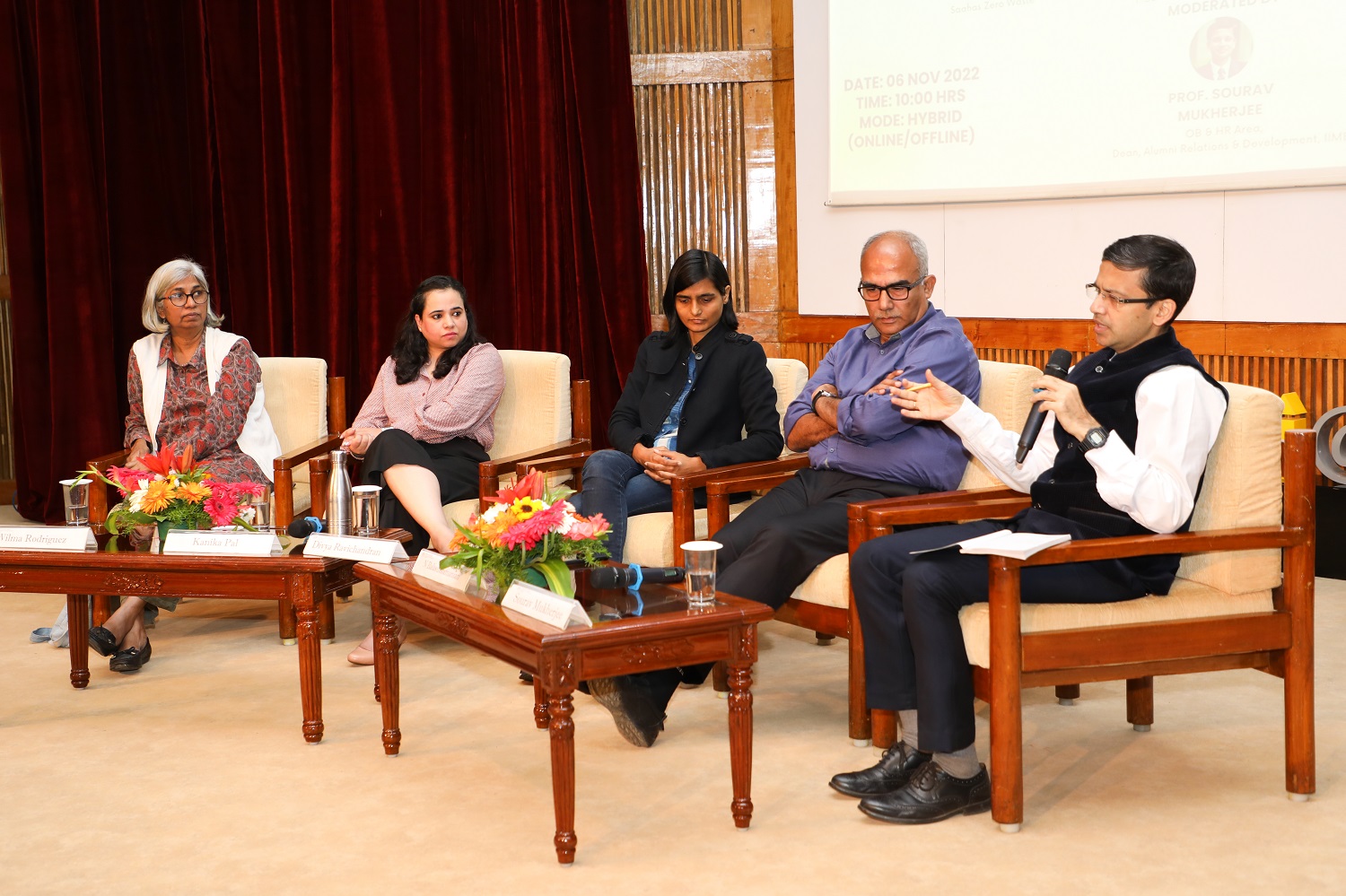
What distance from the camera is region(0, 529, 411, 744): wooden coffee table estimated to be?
315 cm

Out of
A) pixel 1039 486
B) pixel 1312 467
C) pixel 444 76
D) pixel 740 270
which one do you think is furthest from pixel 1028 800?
pixel 444 76

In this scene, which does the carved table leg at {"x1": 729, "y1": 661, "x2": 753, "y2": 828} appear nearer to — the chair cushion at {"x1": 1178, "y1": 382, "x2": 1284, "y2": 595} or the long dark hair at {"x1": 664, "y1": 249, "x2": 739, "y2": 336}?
the chair cushion at {"x1": 1178, "y1": 382, "x2": 1284, "y2": 595}

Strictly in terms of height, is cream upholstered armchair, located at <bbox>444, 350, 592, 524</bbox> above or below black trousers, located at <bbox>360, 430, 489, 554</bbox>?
above

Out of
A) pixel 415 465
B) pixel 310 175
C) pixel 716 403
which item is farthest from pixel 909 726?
pixel 310 175

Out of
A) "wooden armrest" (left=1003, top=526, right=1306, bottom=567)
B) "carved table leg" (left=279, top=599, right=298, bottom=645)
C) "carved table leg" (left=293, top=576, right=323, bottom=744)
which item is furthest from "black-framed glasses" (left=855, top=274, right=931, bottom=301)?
"carved table leg" (left=279, top=599, right=298, bottom=645)

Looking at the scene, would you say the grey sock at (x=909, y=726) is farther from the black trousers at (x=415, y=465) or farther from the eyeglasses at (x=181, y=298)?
the eyeglasses at (x=181, y=298)

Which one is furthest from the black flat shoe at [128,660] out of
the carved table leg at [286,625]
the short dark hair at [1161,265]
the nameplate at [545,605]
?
the short dark hair at [1161,265]

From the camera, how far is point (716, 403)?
3.80 metres

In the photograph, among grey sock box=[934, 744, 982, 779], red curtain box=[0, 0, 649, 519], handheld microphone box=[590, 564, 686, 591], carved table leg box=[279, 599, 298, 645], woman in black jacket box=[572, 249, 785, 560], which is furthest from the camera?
red curtain box=[0, 0, 649, 519]

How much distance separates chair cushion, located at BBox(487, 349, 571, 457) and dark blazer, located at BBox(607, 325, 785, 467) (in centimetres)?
35

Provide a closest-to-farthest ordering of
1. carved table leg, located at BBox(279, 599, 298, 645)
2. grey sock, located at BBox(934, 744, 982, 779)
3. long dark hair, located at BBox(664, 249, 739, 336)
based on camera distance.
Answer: grey sock, located at BBox(934, 744, 982, 779) → long dark hair, located at BBox(664, 249, 739, 336) → carved table leg, located at BBox(279, 599, 298, 645)

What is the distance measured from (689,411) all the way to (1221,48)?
2363 millimetres

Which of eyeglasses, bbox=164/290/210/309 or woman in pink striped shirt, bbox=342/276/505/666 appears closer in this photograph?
woman in pink striped shirt, bbox=342/276/505/666

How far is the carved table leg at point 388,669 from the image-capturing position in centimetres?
302
